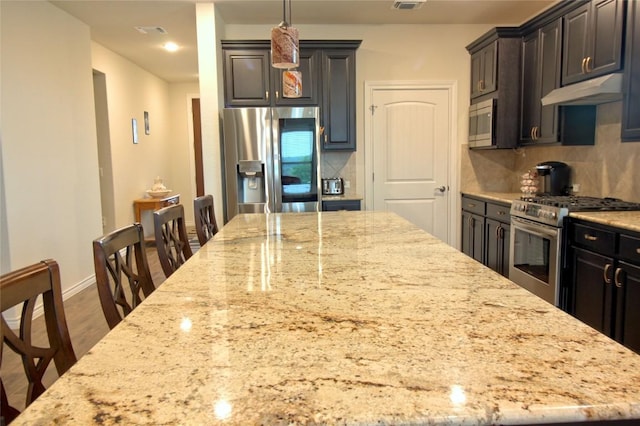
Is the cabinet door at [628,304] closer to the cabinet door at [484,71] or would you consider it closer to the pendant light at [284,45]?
the pendant light at [284,45]

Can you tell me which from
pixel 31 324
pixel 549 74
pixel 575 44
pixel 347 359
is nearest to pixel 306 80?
pixel 549 74

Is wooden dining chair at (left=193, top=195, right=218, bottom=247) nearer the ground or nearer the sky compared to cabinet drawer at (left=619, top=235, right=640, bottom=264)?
nearer the sky

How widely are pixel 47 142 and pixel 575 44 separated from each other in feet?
14.2

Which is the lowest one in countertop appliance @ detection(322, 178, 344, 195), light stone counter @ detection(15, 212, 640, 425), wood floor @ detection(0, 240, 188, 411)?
wood floor @ detection(0, 240, 188, 411)

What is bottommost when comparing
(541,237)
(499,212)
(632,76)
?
(541,237)

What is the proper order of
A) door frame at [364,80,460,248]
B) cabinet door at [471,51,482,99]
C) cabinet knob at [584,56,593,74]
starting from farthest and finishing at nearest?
door frame at [364,80,460,248]
cabinet door at [471,51,482,99]
cabinet knob at [584,56,593,74]

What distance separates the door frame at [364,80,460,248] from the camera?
4.75 metres

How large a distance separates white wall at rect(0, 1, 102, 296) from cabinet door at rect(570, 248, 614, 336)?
4.01m

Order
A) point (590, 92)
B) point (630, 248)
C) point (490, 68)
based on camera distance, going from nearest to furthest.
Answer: point (630, 248) < point (590, 92) < point (490, 68)

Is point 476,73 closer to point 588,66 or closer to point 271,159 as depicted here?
point 588,66

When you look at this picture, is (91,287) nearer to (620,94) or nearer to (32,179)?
(32,179)

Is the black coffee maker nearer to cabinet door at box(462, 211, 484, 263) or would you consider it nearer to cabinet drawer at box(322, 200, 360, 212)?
cabinet door at box(462, 211, 484, 263)

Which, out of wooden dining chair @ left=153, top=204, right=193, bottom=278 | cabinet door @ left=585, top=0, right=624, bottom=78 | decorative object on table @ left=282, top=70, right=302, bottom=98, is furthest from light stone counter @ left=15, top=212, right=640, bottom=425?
cabinet door @ left=585, top=0, right=624, bottom=78

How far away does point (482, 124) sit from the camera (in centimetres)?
→ 437
